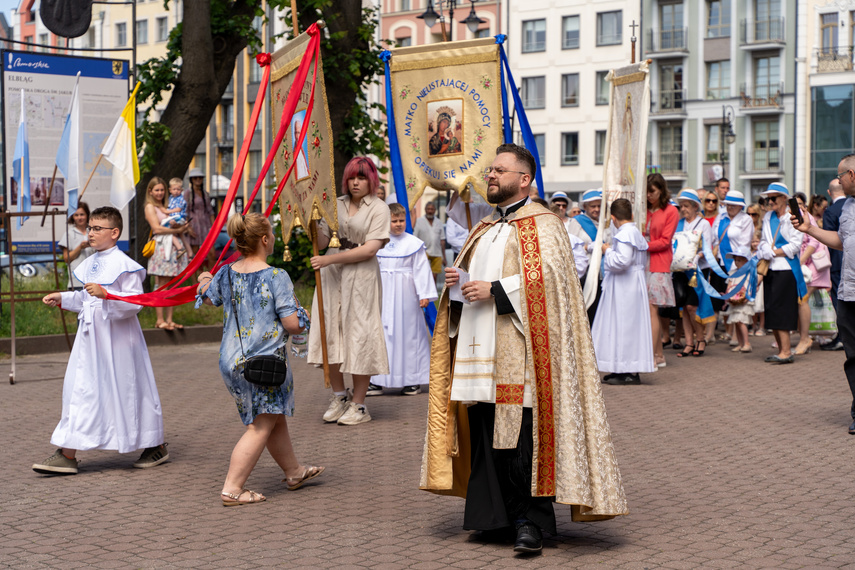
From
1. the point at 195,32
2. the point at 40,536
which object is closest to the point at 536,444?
the point at 40,536

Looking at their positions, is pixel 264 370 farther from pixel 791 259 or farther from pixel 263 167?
pixel 791 259

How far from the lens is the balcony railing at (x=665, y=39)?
2360 inches

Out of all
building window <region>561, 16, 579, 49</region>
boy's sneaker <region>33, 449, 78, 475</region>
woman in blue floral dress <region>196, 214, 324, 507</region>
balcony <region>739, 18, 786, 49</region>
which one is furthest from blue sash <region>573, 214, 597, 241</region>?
building window <region>561, 16, 579, 49</region>

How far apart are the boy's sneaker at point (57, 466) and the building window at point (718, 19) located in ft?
183

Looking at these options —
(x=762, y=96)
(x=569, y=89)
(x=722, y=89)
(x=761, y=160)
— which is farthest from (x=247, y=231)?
(x=569, y=89)

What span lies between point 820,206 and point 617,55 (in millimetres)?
45662

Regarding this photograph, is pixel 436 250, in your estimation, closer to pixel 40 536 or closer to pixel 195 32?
pixel 195 32

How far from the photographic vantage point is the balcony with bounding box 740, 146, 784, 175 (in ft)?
185

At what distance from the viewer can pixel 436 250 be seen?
18891 millimetres

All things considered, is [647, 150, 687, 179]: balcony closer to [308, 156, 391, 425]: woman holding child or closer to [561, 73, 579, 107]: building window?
[561, 73, 579, 107]: building window

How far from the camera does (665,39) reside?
60.4 m

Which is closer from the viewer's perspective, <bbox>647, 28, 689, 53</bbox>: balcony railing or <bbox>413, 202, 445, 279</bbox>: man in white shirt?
<bbox>413, 202, 445, 279</bbox>: man in white shirt

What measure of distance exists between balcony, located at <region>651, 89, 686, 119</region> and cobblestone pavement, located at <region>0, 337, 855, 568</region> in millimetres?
50444

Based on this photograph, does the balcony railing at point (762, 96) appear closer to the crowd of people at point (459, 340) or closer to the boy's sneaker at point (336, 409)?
the crowd of people at point (459, 340)
